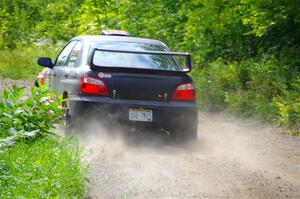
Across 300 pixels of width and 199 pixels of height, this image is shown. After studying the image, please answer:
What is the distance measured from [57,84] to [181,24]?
397 inches

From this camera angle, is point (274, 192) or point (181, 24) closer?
point (274, 192)

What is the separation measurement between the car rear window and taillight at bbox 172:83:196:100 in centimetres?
33

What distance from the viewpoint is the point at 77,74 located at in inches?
457

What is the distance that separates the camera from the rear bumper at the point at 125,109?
1127 cm

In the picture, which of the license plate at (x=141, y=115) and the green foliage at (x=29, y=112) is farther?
the license plate at (x=141, y=115)

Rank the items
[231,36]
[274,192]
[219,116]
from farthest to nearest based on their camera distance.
Result: [231,36] < [219,116] < [274,192]

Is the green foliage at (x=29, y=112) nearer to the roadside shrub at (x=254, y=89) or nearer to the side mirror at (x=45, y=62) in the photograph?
the side mirror at (x=45, y=62)

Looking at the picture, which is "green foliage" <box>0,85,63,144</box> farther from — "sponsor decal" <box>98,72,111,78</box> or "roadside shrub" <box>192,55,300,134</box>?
"roadside shrub" <box>192,55,300,134</box>

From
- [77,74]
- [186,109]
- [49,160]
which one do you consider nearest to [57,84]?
[77,74]

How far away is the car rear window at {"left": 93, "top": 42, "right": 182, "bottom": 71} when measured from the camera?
38.3 ft

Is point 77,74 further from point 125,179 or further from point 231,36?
point 231,36

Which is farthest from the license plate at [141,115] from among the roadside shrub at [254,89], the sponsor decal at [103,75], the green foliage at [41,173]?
the roadside shrub at [254,89]

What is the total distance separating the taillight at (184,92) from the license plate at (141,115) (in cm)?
47

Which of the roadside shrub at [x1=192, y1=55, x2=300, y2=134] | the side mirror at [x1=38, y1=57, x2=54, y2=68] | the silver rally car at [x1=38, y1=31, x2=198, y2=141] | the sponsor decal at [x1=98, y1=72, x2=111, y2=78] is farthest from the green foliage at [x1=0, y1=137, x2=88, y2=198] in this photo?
the roadside shrub at [x1=192, y1=55, x2=300, y2=134]
